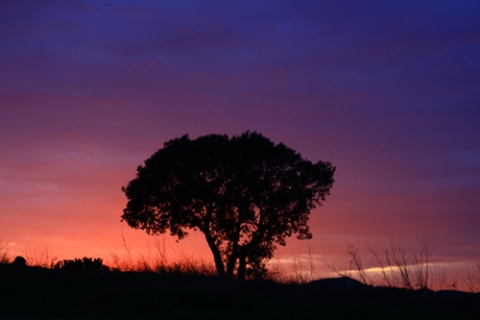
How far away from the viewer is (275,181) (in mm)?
35062

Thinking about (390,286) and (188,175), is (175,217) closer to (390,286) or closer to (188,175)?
(188,175)

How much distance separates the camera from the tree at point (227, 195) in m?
34.6

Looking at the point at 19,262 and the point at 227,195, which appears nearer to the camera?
the point at 19,262

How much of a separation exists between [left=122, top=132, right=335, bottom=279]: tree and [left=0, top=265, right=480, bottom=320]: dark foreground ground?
15.0 m

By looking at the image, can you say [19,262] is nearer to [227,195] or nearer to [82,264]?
[82,264]

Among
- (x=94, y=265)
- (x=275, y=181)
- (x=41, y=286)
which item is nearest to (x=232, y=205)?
(x=275, y=181)

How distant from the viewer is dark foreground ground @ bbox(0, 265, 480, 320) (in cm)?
1456

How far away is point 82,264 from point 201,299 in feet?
29.5

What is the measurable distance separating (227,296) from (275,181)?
19.1 meters

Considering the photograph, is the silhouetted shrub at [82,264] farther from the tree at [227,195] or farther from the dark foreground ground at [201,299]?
the tree at [227,195]

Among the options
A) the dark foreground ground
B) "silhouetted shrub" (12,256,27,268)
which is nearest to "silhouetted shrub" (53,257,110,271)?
"silhouetted shrub" (12,256,27,268)

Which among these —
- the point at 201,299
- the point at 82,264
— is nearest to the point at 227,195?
the point at 82,264

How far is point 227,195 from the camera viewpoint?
114 ft

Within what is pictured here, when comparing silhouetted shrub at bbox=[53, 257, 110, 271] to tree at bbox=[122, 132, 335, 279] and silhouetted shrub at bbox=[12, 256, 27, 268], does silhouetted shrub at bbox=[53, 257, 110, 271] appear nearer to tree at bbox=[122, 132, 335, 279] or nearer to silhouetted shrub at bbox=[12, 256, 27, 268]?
silhouetted shrub at bbox=[12, 256, 27, 268]
